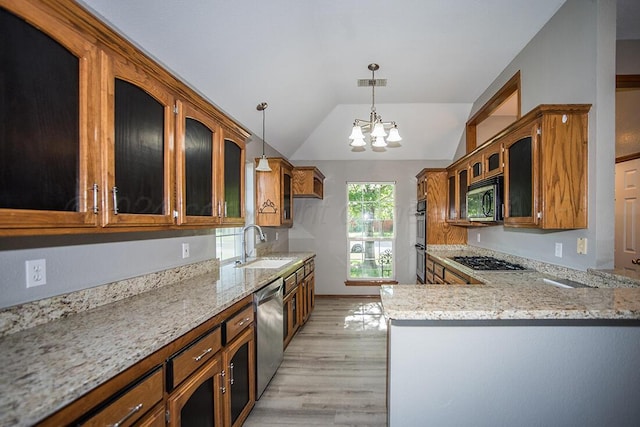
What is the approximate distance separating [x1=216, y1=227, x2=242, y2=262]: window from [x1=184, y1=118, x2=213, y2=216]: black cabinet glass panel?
0.96 metres

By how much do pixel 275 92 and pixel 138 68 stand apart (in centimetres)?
190

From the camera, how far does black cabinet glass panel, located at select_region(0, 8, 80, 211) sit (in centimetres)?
89

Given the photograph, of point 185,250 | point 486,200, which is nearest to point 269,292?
point 185,250

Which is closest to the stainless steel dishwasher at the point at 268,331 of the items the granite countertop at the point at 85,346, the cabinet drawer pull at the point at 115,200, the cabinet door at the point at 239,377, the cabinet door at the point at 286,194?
the cabinet door at the point at 239,377

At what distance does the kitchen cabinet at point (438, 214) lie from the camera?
14.4 feet

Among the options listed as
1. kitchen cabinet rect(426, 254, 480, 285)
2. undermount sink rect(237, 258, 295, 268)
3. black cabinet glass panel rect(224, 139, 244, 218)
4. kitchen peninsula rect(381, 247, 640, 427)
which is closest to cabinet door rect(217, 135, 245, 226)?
black cabinet glass panel rect(224, 139, 244, 218)

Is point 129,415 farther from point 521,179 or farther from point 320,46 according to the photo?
point 320,46

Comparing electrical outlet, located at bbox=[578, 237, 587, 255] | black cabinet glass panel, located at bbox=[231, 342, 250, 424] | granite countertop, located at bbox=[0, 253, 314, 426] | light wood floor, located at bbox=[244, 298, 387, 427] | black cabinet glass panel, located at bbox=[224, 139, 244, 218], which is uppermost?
black cabinet glass panel, located at bbox=[224, 139, 244, 218]

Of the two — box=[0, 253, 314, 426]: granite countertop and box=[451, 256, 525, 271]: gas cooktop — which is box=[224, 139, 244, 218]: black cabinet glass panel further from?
box=[451, 256, 525, 271]: gas cooktop

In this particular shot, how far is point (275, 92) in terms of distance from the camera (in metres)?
3.15

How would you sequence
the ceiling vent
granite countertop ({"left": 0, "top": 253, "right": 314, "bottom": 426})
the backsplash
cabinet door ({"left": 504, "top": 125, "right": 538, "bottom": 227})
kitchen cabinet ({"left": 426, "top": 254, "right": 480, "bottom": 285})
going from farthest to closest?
1. the ceiling vent
2. kitchen cabinet ({"left": 426, "top": 254, "right": 480, "bottom": 285})
3. cabinet door ({"left": 504, "top": 125, "right": 538, "bottom": 227})
4. the backsplash
5. granite countertop ({"left": 0, "top": 253, "right": 314, "bottom": 426})

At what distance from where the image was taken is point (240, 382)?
6.18 ft

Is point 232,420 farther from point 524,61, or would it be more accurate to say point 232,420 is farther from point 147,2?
point 524,61

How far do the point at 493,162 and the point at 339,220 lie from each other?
3.01 metres
